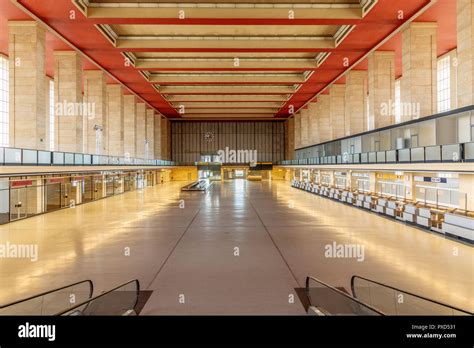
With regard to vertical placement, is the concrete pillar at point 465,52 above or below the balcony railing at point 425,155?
above

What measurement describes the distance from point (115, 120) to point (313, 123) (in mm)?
25280

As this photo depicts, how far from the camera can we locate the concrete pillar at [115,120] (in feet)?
108

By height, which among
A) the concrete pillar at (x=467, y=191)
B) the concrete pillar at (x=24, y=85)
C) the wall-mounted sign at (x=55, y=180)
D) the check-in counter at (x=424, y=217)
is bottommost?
the check-in counter at (x=424, y=217)

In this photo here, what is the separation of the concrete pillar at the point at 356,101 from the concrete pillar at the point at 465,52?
1361cm

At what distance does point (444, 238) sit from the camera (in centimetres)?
1167

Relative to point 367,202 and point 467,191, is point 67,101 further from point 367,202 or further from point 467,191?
point 467,191

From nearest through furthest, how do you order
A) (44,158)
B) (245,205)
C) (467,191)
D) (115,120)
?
(467,191)
(44,158)
(245,205)
(115,120)

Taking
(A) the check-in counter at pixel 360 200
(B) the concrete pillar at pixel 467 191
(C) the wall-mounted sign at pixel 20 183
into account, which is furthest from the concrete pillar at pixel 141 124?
(B) the concrete pillar at pixel 467 191

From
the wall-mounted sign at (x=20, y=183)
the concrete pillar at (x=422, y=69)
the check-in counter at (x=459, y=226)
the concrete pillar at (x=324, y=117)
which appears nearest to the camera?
the check-in counter at (x=459, y=226)

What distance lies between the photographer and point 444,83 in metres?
26.9

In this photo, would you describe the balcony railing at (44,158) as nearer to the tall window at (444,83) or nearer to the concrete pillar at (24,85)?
the concrete pillar at (24,85)

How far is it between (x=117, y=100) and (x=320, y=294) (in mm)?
32075

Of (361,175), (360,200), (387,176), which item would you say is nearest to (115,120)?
(361,175)
